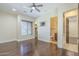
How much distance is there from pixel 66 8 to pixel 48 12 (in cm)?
32

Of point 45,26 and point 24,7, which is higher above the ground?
point 24,7

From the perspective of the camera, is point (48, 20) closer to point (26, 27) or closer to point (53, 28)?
point (53, 28)

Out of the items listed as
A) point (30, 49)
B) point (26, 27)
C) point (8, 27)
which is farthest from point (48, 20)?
point (8, 27)

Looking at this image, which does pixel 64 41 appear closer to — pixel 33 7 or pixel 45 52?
pixel 45 52

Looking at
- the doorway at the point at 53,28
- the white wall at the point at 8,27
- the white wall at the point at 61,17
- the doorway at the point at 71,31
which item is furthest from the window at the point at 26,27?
the doorway at the point at 71,31

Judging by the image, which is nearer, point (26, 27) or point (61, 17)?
point (61, 17)

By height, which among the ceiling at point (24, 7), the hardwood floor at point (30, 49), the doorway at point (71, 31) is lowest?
the hardwood floor at point (30, 49)

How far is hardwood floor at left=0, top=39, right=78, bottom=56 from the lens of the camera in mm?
1765

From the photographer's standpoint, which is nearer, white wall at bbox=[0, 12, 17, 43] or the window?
white wall at bbox=[0, 12, 17, 43]

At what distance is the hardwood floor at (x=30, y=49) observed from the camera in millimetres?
1765

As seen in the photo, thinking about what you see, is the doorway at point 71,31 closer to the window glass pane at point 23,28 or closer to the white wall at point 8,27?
the window glass pane at point 23,28

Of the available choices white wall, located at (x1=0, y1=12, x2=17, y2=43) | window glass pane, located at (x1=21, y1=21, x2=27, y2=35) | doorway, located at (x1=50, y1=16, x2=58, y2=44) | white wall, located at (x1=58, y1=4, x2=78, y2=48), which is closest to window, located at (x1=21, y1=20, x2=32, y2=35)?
window glass pane, located at (x1=21, y1=21, x2=27, y2=35)

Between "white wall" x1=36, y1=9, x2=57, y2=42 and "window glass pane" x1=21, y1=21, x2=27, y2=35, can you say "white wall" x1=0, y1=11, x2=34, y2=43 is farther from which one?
"white wall" x1=36, y1=9, x2=57, y2=42

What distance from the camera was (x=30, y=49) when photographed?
183 cm
